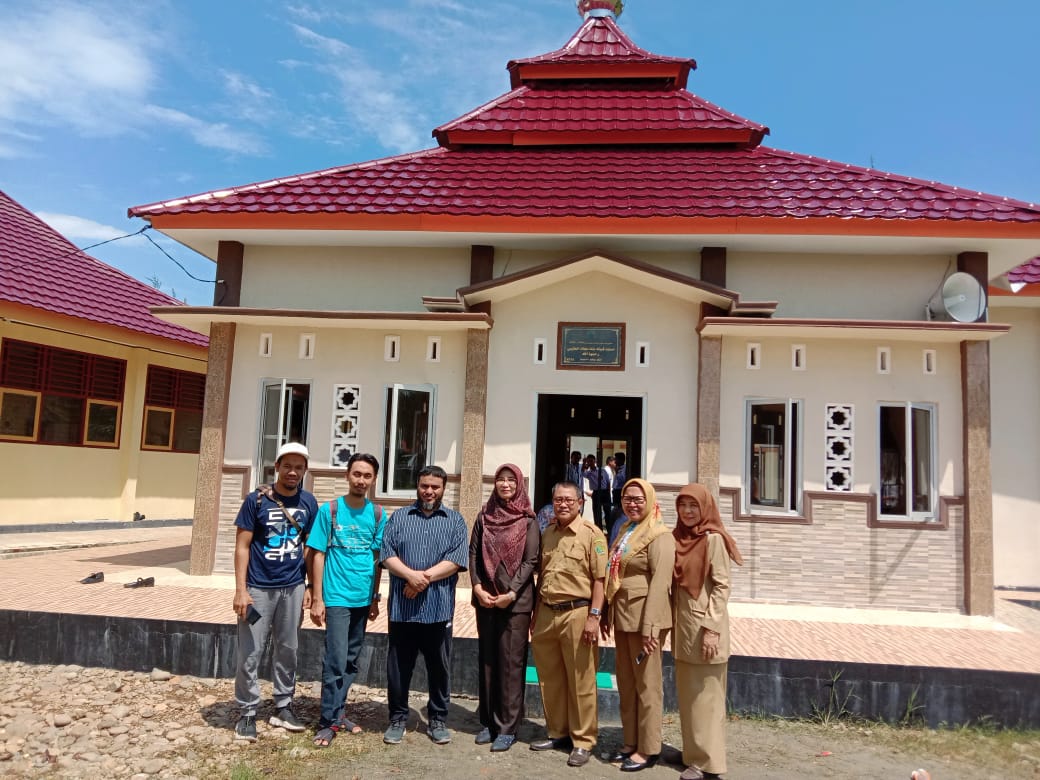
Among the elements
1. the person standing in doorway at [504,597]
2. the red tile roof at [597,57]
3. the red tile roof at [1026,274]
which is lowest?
the person standing in doorway at [504,597]

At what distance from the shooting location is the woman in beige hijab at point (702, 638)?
14.1 ft

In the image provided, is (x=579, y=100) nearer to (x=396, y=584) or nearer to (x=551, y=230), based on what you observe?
(x=551, y=230)

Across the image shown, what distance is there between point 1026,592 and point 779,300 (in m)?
4.90

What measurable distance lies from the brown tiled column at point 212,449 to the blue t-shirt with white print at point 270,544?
384 centimetres

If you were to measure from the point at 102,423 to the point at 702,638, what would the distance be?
41.3 ft

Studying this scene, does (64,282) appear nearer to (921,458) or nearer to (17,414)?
(17,414)

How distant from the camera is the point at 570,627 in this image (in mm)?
4488

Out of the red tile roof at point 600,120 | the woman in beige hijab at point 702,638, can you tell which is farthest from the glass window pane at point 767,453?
the woman in beige hijab at point 702,638

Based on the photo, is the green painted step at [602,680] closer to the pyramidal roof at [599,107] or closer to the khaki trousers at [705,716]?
the khaki trousers at [705,716]

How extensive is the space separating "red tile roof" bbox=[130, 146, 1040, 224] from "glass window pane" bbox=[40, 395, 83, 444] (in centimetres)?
610

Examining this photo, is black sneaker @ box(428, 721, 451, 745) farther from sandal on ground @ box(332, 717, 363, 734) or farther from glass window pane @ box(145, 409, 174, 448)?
glass window pane @ box(145, 409, 174, 448)

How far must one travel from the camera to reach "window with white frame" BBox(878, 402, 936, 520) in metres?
7.68

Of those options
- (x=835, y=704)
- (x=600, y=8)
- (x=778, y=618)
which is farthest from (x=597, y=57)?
(x=835, y=704)

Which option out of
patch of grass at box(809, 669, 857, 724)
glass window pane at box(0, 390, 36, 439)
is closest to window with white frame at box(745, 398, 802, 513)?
patch of grass at box(809, 669, 857, 724)
